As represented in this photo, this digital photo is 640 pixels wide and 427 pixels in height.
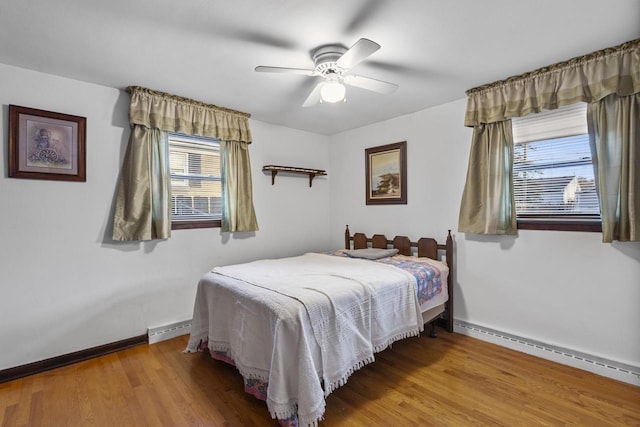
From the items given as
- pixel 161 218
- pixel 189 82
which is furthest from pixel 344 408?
pixel 189 82

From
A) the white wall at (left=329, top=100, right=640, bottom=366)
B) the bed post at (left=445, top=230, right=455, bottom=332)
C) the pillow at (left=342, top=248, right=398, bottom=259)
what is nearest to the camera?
the white wall at (left=329, top=100, right=640, bottom=366)

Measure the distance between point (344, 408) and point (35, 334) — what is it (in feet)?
8.13

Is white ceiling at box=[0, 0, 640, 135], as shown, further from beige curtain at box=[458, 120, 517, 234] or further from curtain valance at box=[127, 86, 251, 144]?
beige curtain at box=[458, 120, 517, 234]

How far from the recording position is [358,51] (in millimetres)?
1736

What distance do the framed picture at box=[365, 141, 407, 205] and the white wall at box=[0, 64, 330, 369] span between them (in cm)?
189

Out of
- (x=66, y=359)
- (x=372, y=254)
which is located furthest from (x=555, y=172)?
(x=66, y=359)

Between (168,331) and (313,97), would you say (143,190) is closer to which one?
(168,331)

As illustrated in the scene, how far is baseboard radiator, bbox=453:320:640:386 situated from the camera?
2.13 metres

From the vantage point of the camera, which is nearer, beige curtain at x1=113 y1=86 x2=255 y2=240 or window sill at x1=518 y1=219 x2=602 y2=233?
window sill at x1=518 y1=219 x2=602 y2=233

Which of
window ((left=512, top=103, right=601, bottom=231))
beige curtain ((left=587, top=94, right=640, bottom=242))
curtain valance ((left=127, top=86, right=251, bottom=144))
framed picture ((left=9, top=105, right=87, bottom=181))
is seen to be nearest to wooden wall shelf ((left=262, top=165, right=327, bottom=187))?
curtain valance ((left=127, top=86, right=251, bottom=144))

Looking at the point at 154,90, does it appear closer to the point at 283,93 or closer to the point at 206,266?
the point at 283,93

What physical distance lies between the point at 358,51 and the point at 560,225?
6.95 feet

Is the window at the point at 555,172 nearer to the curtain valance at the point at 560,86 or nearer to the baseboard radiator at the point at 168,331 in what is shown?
the curtain valance at the point at 560,86

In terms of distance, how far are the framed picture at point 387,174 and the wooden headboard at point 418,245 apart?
1.51 feet
